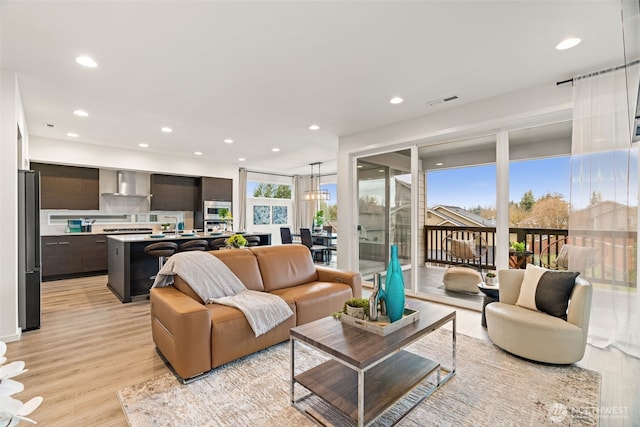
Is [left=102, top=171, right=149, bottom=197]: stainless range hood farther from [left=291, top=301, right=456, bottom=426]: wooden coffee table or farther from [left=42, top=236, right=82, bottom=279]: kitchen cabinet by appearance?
[left=291, top=301, right=456, bottom=426]: wooden coffee table

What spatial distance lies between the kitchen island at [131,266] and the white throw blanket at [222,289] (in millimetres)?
1915

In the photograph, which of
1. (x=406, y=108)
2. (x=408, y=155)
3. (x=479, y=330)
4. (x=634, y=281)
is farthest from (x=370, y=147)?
(x=634, y=281)

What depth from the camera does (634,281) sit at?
2.67 metres

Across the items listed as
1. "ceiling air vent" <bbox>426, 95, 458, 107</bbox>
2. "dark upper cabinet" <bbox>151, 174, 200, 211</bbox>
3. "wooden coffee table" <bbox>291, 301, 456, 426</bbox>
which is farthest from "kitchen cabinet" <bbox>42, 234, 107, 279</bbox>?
"ceiling air vent" <bbox>426, 95, 458, 107</bbox>

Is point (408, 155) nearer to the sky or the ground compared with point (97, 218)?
nearer to the sky

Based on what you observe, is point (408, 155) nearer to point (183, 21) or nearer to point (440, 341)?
point (440, 341)

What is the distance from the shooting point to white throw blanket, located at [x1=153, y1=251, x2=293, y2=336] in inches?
104

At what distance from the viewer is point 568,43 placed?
2568 millimetres

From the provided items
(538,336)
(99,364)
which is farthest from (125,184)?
(538,336)

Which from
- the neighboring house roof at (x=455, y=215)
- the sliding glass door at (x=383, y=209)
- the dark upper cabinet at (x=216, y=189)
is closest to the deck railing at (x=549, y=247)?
the neighboring house roof at (x=455, y=215)

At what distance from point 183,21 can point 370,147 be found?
333cm

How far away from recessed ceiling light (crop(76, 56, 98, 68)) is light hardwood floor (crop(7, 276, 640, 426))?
8.89ft

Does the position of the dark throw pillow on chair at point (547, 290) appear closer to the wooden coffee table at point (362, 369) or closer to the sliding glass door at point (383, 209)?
the wooden coffee table at point (362, 369)

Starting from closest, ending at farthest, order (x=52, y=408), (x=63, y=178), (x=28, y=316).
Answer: (x=52, y=408)
(x=28, y=316)
(x=63, y=178)
